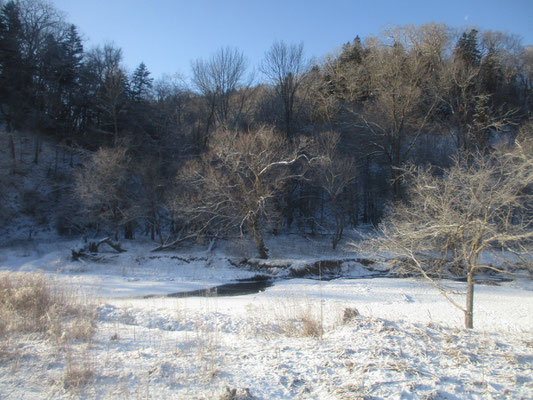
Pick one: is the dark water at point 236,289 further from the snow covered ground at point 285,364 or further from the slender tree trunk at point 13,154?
the slender tree trunk at point 13,154

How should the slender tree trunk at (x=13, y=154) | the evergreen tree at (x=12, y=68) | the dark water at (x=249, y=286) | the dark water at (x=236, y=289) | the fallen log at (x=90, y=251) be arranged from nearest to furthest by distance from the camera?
the dark water at (x=236, y=289), the dark water at (x=249, y=286), the fallen log at (x=90, y=251), the slender tree trunk at (x=13, y=154), the evergreen tree at (x=12, y=68)

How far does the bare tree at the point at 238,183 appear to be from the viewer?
2119 cm

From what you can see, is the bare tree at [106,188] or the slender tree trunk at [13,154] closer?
the bare tree at [106,188]

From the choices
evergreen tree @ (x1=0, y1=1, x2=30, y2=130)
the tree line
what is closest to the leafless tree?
the tree line

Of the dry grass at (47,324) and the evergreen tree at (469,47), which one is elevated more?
the evergreen tree at (469,47)

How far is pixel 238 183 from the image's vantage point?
21953 mm

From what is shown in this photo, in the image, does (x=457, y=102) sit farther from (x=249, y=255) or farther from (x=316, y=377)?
(x=316, y=377)

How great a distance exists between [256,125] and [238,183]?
8.36 m

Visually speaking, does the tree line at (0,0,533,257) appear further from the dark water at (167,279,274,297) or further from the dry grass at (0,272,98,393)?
the dry grass at (0,272,98,393)

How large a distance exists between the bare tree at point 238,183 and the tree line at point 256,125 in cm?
13

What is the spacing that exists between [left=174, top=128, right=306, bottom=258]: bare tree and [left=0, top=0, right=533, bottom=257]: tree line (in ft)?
0.43

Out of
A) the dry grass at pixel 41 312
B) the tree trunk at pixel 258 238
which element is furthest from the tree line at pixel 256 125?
the dry grass at pixel 41 312

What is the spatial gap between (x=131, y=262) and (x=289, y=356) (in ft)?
64.6

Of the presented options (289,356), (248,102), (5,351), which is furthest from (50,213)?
(289,356)
